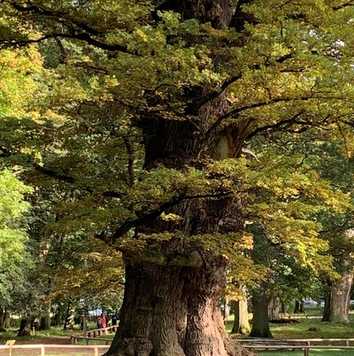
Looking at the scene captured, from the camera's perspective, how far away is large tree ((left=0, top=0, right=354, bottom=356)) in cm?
723

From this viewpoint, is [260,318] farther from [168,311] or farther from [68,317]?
[68,317]

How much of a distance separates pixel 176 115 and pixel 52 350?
14290 mm

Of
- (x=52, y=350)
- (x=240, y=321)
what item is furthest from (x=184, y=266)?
(x=240, y=321)

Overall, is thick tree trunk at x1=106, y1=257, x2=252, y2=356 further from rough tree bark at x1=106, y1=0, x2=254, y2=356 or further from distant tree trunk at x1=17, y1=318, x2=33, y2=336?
distant tree trunk at x1=17, y1=318, x2=33, y2=336

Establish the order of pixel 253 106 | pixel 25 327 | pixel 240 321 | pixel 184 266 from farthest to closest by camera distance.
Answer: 1. pixel 25 327
2. pixel 240 321
3. pixel 184 266
4. pixel 253 106

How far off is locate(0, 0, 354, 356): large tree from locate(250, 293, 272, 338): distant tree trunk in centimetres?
1716

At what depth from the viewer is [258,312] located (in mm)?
27328

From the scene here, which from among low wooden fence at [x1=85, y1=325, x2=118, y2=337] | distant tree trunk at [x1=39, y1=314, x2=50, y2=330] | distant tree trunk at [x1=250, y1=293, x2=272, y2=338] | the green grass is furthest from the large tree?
distant tree trunk at [x1=39, y1=314, x2=50, y2=330]

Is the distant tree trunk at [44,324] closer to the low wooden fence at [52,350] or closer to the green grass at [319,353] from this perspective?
the low wooden fence at [52,350]

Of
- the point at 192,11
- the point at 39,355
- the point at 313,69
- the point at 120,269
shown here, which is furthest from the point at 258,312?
Answer: the point at 313,69

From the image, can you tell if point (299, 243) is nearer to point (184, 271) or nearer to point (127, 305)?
point (184, 271)

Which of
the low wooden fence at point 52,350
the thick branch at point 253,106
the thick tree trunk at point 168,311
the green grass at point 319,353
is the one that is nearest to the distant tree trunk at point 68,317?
the low wooden fence at point 52,350

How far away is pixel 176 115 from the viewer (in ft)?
27.1

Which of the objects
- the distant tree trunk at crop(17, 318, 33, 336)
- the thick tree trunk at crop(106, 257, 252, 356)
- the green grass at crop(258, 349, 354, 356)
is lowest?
the green grass at crop(258, 349, 354, 356)
